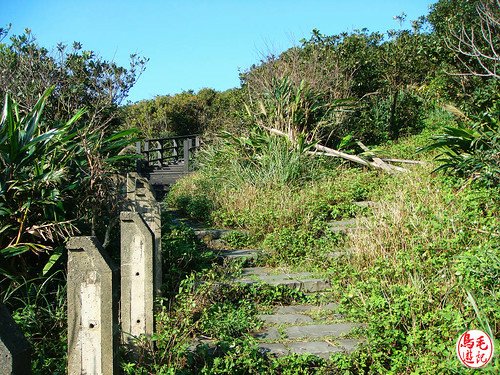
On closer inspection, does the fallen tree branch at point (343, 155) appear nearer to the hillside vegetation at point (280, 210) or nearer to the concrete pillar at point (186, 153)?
the hillside vegetation at point (280, 210)

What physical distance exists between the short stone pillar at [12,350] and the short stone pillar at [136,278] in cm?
246

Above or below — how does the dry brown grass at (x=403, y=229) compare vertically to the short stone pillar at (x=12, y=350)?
above

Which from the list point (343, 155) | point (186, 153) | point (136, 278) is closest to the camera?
point (136, 278)

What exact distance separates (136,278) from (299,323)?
1.80 m

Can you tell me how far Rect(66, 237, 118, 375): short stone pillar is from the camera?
3.16m

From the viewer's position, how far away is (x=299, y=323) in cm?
535

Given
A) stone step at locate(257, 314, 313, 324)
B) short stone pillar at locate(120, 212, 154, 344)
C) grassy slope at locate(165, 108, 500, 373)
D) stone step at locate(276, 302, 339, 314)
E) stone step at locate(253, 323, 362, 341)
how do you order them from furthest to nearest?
stone step at locate(276, 302, 339, 314) → stone step at locate(257, 314, 313, 324) → stone step at locate(253, 323, 362, 341) → grassy slope at locate(165, 108, 500, 373) → short stone pillar at locate(120, 212, 154, 344)

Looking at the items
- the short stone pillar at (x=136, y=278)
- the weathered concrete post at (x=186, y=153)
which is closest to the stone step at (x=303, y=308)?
the short stone pillar at (x=136, y=278)

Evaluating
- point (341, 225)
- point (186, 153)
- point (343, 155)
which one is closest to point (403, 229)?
point (341, 225)

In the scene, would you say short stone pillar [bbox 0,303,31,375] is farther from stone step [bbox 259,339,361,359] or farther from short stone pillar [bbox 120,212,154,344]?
stone step [bbox 259,339,361,359]

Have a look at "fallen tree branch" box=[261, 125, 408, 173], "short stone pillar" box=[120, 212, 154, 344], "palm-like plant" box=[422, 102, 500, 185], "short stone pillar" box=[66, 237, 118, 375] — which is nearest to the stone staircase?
"short stone pillar" box=[120, 212, 154, 344]

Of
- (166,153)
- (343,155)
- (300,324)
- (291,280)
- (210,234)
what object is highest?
(166,153)

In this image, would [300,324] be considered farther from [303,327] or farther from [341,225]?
[341,225]
